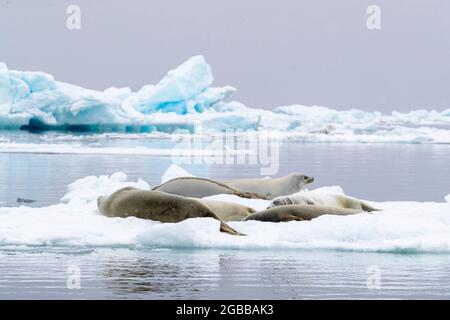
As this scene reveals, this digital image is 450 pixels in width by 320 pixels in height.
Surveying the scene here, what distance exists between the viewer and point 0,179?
14.1 m

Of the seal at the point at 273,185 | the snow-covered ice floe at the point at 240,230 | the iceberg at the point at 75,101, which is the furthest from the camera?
the iceberg at the point at 75,101

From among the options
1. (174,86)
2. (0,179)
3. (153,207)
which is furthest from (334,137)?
(153,207)

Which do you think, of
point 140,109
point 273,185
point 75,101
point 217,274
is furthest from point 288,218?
point 140,109

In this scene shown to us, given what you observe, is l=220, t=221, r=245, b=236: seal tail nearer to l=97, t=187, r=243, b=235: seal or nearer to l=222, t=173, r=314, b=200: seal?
l=97, t=187, r=243, b=235: seal

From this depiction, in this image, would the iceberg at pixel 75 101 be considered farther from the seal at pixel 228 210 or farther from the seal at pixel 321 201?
the seal at pixel 228 210

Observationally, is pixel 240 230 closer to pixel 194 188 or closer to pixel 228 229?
pixel 228 229

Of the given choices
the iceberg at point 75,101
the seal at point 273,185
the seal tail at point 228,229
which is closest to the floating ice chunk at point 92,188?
the seal at point 273,185

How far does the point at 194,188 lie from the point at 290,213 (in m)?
2.51

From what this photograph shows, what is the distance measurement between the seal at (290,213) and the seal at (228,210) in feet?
1.21

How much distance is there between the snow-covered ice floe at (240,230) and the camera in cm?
609

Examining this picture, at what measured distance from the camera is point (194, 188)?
9.45m

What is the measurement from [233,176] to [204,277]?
10683 millimetres

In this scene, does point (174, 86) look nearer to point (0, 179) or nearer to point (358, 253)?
point (0, 179)
